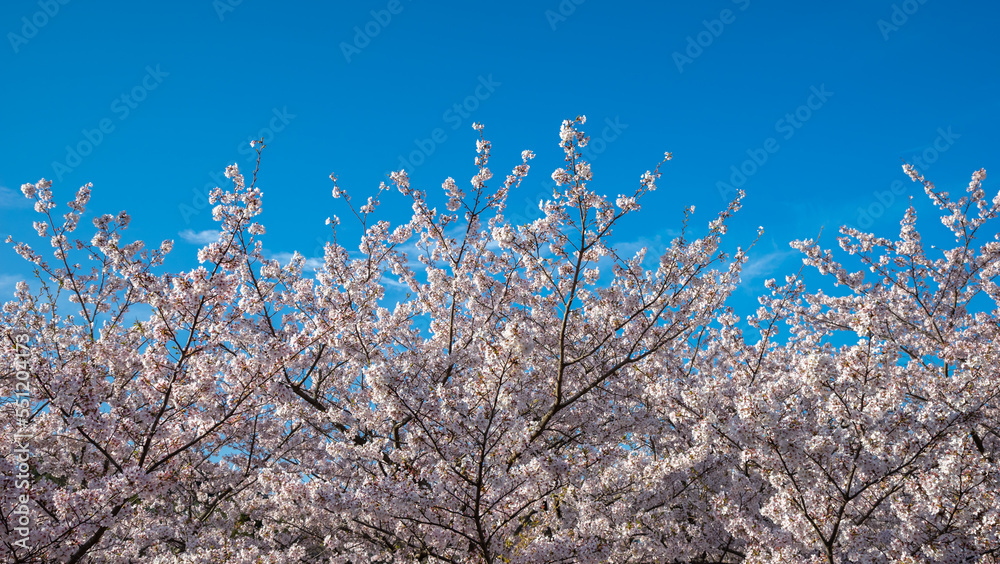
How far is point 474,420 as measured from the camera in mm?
7238

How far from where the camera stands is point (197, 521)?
9742mm

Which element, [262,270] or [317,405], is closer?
[317,405]

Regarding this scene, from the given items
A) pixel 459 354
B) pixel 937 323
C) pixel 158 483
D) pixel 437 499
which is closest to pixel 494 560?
pixel 437 499

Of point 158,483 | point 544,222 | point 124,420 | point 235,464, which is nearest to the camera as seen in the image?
point 158,483

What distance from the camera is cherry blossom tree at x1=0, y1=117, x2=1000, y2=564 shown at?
7.39 meters

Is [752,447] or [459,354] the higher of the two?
[459,354]

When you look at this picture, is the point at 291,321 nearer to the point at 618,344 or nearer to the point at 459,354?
the point at 459,354

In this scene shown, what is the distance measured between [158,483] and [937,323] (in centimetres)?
1606

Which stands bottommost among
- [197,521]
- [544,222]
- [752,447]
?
[752,447]

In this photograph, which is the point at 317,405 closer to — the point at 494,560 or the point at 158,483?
the point at 158,483

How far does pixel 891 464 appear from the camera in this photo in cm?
769

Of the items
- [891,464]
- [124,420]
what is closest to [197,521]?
[124,420]

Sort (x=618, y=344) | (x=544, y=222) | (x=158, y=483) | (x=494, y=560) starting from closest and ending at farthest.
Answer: (x=158, y=483) < (x=494, y=560) < (x=544, y=222) < (x=618, y=344)

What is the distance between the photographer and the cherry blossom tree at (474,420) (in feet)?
24.3
